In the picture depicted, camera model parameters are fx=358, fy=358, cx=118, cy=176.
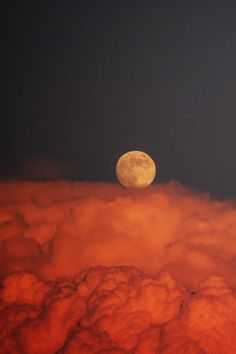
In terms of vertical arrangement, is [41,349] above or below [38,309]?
below

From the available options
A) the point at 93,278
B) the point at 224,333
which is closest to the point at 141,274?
the point at 93,278

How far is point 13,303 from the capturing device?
72.1 m

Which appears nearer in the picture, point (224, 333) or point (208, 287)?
point (224, 333)


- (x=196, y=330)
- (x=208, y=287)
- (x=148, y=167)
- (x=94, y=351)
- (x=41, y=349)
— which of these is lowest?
(x=41, y=349)

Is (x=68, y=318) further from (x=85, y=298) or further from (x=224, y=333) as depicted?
(x=224, y=333)

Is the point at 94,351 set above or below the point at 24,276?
below

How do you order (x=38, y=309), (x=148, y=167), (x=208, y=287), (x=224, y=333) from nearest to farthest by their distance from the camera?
(x=224, y=333) → (x=208, y=287) → (x=38, y=309) → (x=148, y=167)

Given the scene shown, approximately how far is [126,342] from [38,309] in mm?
19103

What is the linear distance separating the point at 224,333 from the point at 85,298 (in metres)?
27.0

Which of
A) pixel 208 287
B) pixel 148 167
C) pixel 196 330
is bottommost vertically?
pixel 196 330

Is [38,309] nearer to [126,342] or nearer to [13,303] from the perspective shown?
[13,303]

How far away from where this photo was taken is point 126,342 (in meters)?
61.9

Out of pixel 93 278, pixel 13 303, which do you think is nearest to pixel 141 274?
pixel 93 278

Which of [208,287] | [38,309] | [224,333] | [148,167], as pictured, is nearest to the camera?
[224,333]
